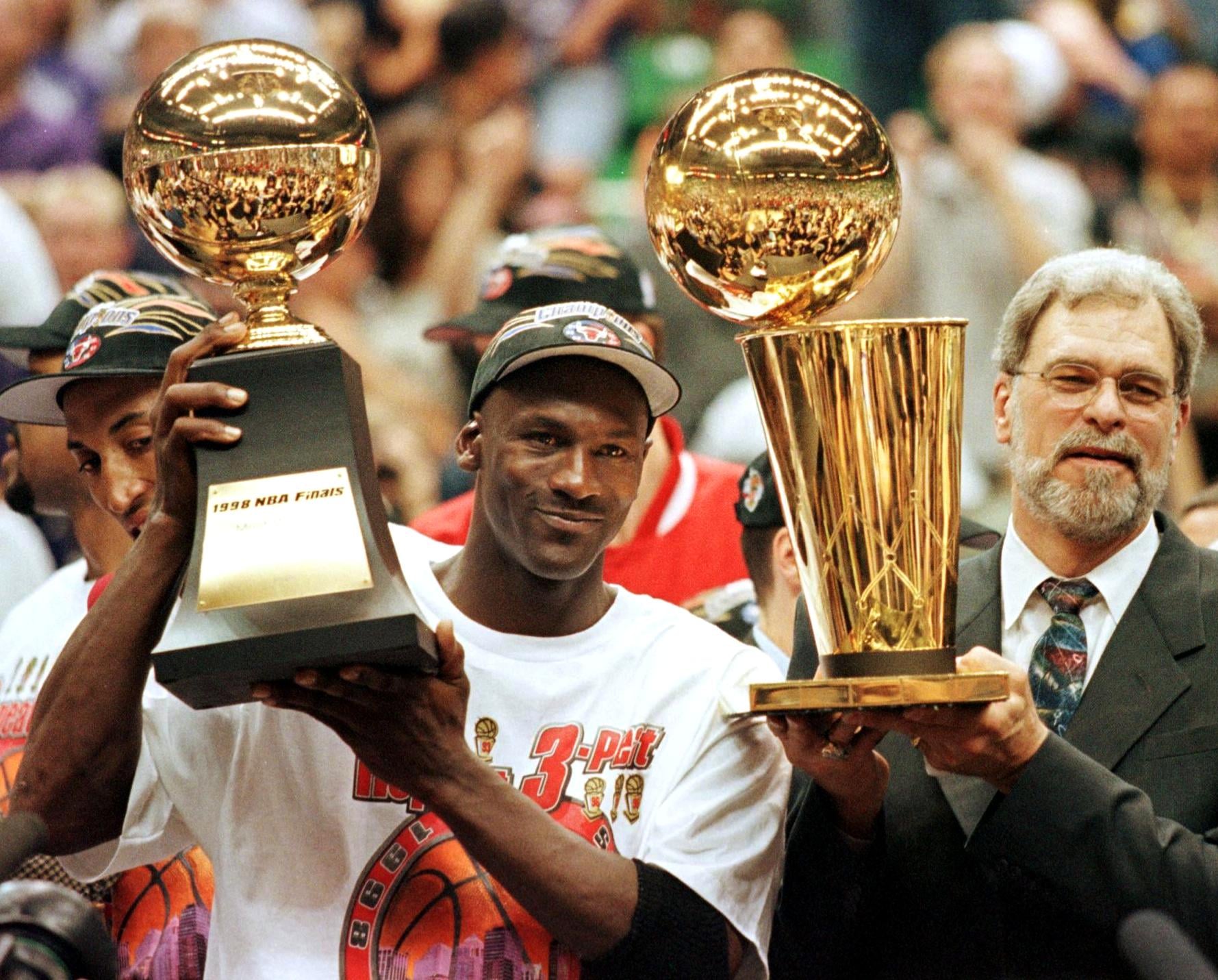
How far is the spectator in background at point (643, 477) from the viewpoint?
3.96 meters

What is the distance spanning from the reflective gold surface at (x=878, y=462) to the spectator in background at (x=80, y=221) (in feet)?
14.0

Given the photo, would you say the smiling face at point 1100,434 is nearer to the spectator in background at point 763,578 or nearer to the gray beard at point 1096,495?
the gray beard at point 1096,495

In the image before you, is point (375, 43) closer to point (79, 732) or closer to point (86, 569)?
point (86, 569)

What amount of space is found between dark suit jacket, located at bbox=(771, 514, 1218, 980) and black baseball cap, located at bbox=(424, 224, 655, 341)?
155cm

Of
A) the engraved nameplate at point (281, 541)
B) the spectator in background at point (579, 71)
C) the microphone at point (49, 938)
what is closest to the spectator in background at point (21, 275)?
the spectator in background at point (579, 71)

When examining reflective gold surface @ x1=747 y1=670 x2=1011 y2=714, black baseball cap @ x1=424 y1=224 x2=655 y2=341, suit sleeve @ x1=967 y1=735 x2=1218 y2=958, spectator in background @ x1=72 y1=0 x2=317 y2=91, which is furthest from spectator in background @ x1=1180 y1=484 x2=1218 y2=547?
spectator in background @ x1=72 y1=0 x2=317 y2=91

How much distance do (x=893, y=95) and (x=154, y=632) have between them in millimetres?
5759

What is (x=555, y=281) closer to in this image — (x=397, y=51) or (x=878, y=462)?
(x=878, y=462)

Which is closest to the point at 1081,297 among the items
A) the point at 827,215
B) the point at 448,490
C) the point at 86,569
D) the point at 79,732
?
the point at 827,215

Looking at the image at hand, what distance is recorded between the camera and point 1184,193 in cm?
738

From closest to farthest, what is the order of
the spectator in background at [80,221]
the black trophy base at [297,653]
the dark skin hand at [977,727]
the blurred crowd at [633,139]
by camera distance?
1. the black trophy base at [297,653]
2. the dark skin hand at [977,727]
3. the spectator in background at [80,221]
4. the blurred crowd at [633,139]

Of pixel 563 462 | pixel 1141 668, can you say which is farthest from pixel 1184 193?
pixel 563 462

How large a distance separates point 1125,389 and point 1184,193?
509 cm

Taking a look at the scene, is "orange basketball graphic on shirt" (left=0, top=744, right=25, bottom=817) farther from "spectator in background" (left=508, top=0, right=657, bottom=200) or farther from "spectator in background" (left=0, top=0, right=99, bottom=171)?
"spectator in background" (left=508, top=0, right=657, bottom=200)
